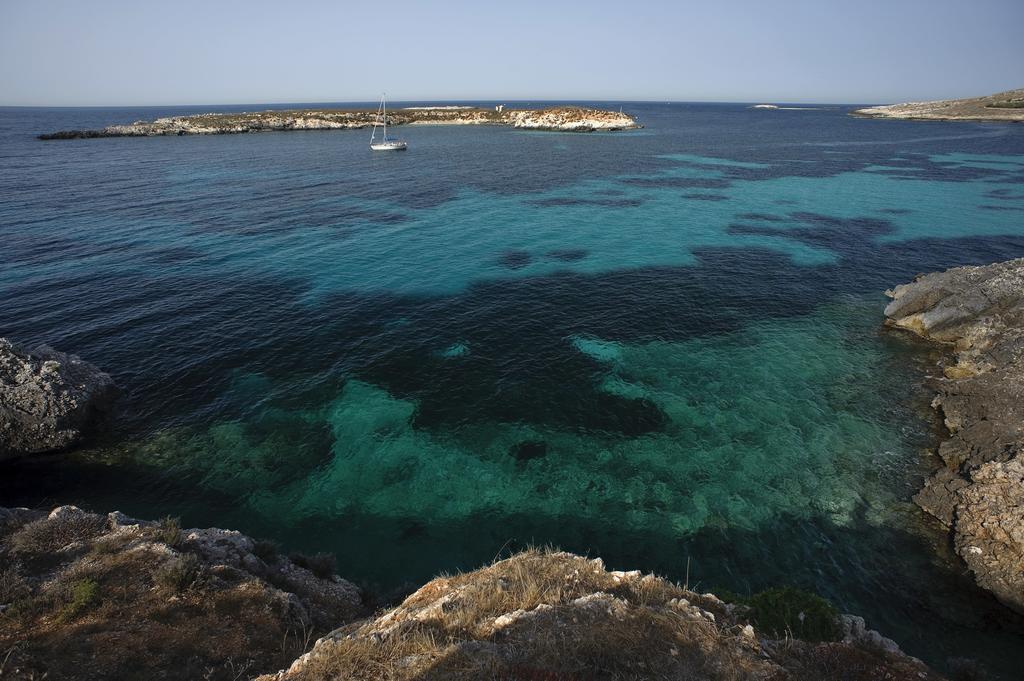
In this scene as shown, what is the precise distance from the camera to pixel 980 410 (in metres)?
27.0

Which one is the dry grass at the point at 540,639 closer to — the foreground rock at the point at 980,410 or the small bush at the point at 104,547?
the small bush at the point at 104,547

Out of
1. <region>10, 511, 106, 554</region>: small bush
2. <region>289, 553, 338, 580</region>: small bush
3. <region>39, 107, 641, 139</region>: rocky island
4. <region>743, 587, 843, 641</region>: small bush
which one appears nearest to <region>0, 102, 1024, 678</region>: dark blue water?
<region>289, 553, 338, 580</region>: small bush

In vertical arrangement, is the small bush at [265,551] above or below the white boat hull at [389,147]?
below

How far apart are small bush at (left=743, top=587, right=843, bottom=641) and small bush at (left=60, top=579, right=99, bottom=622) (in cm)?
1990

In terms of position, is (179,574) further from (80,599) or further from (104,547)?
(104,547)

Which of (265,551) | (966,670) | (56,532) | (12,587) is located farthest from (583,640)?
(56,532)

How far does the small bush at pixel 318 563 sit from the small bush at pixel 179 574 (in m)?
4.39

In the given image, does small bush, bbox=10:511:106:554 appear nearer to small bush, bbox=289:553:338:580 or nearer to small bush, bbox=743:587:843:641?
small bush, bbox=289:553:338:580

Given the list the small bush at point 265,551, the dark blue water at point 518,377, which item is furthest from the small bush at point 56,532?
the dark blue water at point 518,377

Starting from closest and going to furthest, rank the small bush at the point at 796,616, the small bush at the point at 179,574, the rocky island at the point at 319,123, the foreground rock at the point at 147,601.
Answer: the foreground rock at the point at 147,601, the small bush at the point at 796,616, the small bush at the point at 179,574, the rocky island at the point at 319,123

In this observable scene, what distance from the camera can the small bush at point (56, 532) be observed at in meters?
15.7

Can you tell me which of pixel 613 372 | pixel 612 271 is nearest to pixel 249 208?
pixel 612 271

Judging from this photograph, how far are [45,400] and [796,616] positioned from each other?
125 ft

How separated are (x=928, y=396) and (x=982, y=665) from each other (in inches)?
751
